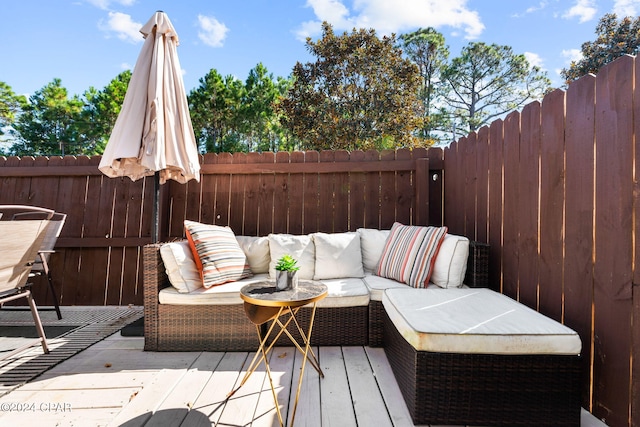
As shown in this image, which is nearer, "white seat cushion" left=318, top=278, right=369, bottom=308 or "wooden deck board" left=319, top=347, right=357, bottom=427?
"wooden deck board" left=319, top=347, right=357, bottom=427

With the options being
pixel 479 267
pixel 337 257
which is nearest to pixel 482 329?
pixel 479 267

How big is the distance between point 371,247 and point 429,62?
10.9 metres

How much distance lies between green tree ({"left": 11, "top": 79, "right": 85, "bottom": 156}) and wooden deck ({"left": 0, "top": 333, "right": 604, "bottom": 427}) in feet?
51.3

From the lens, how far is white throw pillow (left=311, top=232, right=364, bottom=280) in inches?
101

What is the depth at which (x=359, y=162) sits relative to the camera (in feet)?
10.5

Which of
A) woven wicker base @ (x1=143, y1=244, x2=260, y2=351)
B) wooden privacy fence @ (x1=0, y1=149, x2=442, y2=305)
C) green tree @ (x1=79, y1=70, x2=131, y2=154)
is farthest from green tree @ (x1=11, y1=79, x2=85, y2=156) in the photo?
woven wicker base @ (x1=143, y1=244, x2=260, y2=351)

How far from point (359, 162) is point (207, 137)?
8.82 meters

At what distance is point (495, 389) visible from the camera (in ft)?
4.49

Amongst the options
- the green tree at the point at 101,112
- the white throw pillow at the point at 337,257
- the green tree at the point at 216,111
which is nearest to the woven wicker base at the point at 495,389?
the white throw pillow at the point at 337,257

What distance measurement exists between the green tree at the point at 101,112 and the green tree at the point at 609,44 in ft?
51.0

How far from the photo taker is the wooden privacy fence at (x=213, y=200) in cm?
319

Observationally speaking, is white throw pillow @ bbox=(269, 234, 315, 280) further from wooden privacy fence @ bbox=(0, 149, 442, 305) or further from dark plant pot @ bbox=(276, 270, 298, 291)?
dark plant pot @ bbox=(276, 270, 298, 291)

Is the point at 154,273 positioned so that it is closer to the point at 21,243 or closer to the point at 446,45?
the point at 21,243

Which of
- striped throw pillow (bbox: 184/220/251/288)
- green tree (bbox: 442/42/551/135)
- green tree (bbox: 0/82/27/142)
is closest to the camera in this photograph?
striped throw pillow (bbox: 184/220/251/288)
